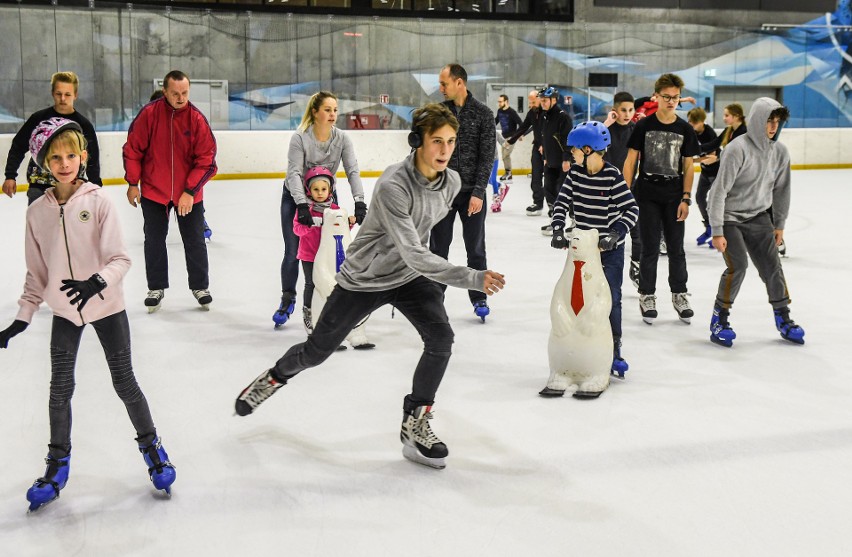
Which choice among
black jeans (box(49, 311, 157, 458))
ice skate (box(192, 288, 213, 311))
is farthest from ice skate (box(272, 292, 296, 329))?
black jeans (box(49, 311, 157, 458))

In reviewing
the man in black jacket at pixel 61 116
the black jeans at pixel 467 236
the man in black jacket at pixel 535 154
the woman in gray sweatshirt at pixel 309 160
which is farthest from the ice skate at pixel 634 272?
the man in black jacket at pixel 535 154

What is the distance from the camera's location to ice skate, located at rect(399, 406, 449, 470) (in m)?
3.26

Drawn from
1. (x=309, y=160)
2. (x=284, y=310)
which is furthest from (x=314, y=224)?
(x=284, y=310)

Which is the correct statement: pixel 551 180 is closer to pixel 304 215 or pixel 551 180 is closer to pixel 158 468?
pixel 304 215

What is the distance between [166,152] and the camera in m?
5.77

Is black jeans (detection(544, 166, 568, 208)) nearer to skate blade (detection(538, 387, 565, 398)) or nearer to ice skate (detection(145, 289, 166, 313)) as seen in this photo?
ice skate (detection(145, 289, 166, 313))

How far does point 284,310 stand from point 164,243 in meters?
0.98

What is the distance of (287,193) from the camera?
556cm

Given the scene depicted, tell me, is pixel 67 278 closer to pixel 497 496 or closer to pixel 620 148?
pixel 497 496

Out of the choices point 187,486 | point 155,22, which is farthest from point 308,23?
point 187,486

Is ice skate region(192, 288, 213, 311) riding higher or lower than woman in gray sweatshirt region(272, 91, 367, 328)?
lower

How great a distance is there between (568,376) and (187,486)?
1.74 m

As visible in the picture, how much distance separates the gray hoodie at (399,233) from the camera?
305 cm

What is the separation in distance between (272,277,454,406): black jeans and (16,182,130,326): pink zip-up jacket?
0.71 meters
